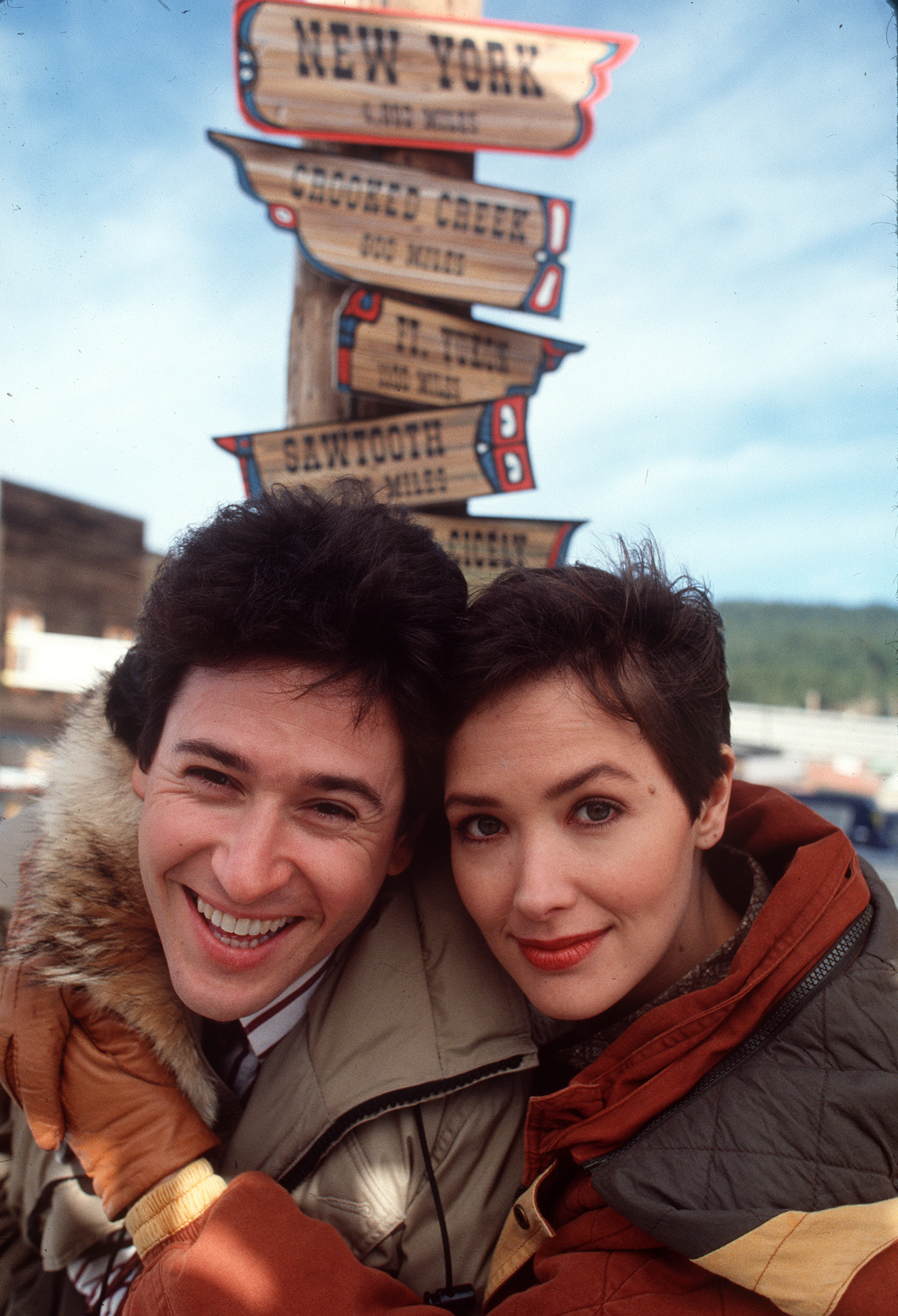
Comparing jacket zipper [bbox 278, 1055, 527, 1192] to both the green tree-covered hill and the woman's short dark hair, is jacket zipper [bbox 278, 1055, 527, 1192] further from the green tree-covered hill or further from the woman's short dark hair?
the green tree-covered hill

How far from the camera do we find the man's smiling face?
57.7 inches

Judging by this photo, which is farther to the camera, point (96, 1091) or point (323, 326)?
point (323, 326)

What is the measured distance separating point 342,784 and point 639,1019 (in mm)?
682

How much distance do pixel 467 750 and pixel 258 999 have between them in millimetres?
625

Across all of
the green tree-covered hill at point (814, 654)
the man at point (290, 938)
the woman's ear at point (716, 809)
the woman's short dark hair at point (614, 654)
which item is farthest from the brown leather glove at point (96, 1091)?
the green tree-covered hill at point (814, 654)

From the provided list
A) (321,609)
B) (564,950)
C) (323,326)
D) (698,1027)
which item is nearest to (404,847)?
(564,950)

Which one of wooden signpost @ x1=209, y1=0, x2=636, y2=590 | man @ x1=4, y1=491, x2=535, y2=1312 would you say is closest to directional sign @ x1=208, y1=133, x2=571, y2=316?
wooden signpost @ x1=209, y1=0, x2=636, y2=590

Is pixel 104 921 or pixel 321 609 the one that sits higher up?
pixel 321 609

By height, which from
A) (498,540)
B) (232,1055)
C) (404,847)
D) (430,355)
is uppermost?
(430,355)

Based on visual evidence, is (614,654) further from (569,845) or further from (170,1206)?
(170,1206)

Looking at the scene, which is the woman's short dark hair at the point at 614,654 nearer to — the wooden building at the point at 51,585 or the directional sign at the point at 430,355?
the directional sign at the point at 430,355

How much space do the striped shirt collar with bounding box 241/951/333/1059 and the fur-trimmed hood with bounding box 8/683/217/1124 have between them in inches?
4.6

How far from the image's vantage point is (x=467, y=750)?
5.00 feet

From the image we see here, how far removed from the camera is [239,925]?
151 cm
